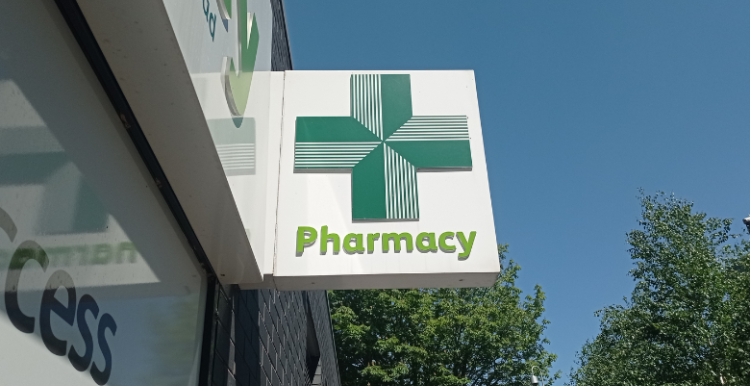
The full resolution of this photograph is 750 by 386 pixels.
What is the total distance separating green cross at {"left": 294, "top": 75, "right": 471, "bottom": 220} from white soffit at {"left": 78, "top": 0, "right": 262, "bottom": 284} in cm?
99

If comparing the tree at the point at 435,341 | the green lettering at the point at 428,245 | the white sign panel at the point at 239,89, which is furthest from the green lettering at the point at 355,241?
the tree at the point at 435,341

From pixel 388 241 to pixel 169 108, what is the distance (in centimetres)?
180

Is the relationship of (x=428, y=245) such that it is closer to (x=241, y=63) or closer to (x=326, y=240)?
(x=326, y=240)

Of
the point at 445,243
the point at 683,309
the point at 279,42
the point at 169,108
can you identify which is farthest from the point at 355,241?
the point at 683,309

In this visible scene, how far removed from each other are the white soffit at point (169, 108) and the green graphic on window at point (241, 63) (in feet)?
1.17

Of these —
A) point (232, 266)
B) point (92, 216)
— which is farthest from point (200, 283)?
point (92, 216)

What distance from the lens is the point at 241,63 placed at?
3.01 meters

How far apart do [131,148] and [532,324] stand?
22.5 m

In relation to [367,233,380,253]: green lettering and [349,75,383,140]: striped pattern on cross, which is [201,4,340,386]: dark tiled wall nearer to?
[367,233,380,253]: green lettering

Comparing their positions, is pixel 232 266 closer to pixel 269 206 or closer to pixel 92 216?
pixel 269 206

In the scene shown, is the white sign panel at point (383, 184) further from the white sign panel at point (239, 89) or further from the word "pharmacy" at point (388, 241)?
the white sign panel at point (239, 89)

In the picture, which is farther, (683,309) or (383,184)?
(683,309)

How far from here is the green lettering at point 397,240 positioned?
3615mm

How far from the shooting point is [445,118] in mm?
4254
